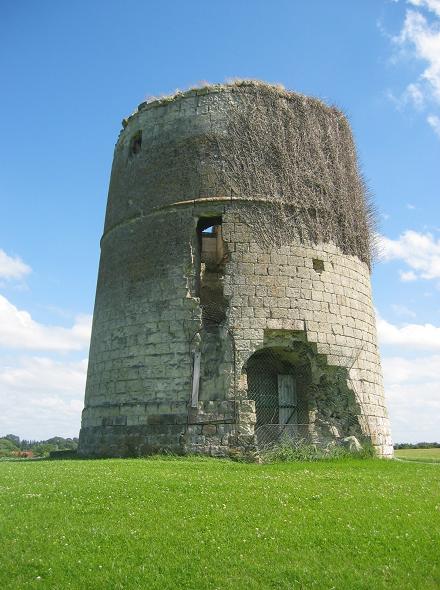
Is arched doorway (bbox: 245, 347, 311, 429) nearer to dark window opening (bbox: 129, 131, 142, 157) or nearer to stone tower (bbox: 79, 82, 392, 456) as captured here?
stone tower (bbox: 79, 82, 392, 456)

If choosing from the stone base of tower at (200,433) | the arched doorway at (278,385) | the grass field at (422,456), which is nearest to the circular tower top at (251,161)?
Answer: the arched doorway at (278,385)

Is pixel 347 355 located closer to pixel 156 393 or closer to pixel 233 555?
pixel 156 393

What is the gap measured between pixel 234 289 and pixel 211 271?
2.86 metres

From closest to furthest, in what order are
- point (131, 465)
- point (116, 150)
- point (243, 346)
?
point (131, 465)
point (243, 346)
point (116, 150)

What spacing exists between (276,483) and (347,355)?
5615 millimetres

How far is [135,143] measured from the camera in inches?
606

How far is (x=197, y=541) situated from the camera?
5395 mm

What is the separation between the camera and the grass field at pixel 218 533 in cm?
470

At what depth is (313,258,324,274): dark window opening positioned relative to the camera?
13.2 metres

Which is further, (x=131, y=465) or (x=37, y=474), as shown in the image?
(x=131, y=465)

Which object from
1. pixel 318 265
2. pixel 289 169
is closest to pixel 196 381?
pixel 318 265

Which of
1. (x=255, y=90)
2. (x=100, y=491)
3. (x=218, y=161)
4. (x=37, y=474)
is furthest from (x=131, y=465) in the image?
(x=255, y=90)

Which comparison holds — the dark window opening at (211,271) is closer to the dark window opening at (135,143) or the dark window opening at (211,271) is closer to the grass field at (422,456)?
the dark window opening at (135,143)

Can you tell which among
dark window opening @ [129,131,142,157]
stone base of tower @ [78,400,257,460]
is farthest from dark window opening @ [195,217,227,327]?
dark window opening @ [129,131,142,157]
